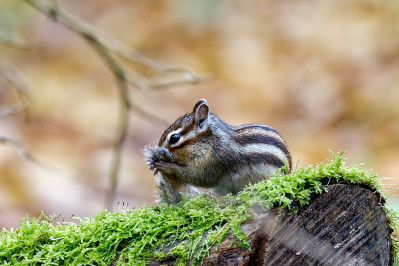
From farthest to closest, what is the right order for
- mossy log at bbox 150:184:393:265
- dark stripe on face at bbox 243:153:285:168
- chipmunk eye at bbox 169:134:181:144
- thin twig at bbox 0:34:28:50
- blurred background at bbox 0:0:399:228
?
blurred background at bbox 0:0:399:228, thin twig at bbox 0:34:28:50, chipmunk eye at bbox 169:134:181:144, dark stripe on face at bbox 243:153:285:168, mossy log at bbox 150:184:393:265

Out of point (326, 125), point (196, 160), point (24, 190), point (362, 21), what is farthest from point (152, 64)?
point (362, 21)

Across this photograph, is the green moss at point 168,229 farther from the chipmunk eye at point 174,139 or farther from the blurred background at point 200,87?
the blurred background at point 200,87

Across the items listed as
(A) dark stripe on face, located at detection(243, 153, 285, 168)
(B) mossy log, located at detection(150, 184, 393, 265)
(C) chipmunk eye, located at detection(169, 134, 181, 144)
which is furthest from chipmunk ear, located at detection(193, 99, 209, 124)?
(B) mossy log, located at detection(150, 184, 393, 265)

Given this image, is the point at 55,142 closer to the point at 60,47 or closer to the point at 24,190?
the point at 24,190

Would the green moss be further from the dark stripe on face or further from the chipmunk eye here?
the chipmunk eye

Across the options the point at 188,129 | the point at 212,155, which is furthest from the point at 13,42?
the point at 212,155

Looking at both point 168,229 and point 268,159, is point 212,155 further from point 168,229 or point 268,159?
point 168,229
